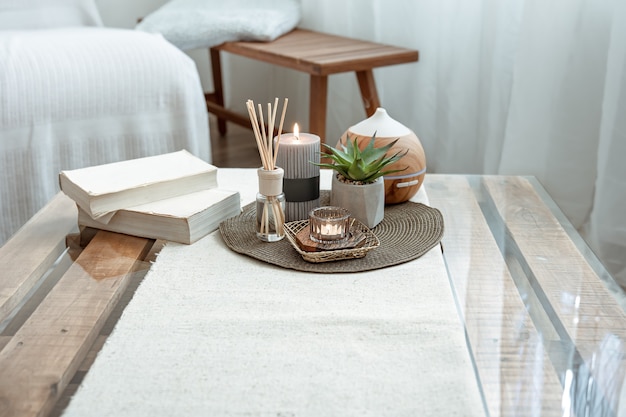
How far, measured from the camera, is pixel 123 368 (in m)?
0.63

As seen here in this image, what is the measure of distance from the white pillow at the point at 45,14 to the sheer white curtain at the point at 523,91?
0.78 metres

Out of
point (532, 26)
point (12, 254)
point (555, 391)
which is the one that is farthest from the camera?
point (532, 26)

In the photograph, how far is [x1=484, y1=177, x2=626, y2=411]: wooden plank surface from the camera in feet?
2.17

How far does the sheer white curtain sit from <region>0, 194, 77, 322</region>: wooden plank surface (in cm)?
110

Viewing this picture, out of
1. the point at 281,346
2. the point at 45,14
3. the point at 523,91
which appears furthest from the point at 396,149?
the point at 45,14

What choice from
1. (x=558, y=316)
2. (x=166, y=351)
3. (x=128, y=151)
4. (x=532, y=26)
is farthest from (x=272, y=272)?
(x=532, y=26)

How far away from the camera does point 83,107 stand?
1.69m

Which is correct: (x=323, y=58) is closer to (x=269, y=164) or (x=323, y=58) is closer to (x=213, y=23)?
(x=213, y=23)

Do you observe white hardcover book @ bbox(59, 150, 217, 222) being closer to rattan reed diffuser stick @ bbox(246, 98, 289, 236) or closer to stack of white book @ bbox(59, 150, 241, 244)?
stack of white book @ bbox(59, 150, 241, 244)

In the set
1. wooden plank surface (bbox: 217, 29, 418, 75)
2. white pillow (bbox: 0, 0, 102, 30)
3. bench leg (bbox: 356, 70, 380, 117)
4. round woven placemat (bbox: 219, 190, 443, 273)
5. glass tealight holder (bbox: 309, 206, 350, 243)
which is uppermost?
white pillow (bbox: 0, 0, 102, 30)

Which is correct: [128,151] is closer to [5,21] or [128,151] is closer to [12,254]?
[5,21]

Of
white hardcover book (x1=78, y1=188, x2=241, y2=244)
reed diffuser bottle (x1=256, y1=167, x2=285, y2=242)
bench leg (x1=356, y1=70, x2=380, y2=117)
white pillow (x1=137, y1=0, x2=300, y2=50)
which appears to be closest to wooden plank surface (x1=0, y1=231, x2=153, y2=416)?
white hardcover book (x1=78, y1=188, x2=241, y2=244)

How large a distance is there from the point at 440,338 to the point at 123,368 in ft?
0.92

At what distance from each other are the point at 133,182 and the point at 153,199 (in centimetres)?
3
